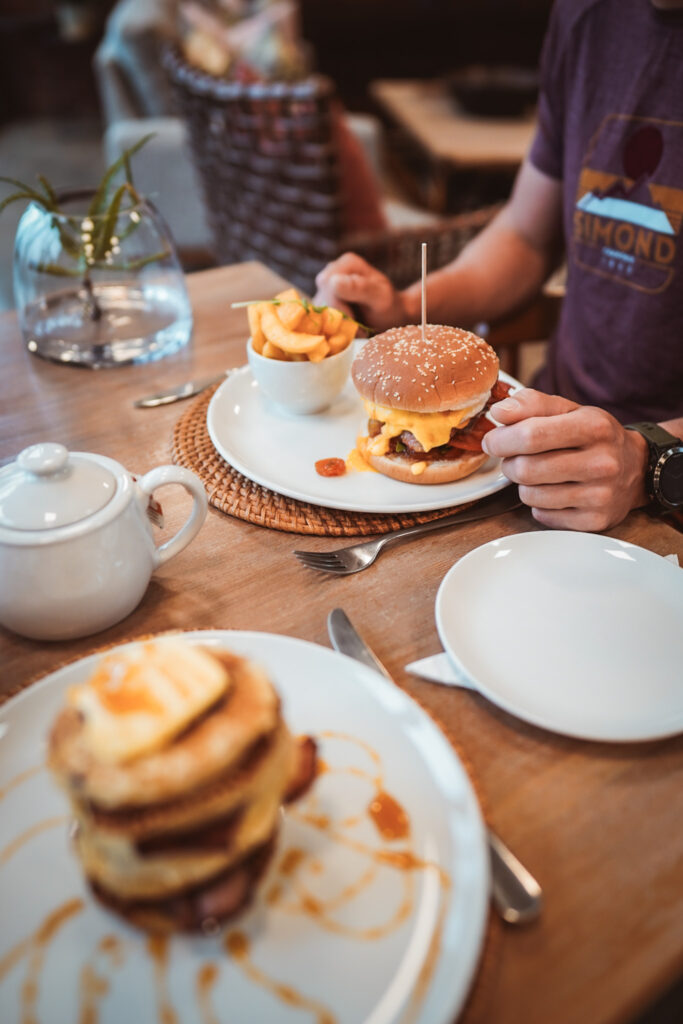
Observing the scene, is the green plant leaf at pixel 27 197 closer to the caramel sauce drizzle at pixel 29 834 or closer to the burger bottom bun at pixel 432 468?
the burger bottom bun at pixel 432 468

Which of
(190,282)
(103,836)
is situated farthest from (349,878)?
(190,282)

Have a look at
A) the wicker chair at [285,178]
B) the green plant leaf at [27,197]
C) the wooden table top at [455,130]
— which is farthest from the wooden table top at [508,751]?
the wooden table top at [455,130]

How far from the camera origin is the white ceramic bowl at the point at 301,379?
3.76ft

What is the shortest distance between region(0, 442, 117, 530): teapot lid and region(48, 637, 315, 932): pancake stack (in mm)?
259

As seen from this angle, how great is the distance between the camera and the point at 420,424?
1077 mm

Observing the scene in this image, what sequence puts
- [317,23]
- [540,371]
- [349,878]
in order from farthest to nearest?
[317,23], [540,371], [349,878]

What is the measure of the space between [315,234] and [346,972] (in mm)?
2519

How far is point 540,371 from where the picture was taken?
72.4 inches

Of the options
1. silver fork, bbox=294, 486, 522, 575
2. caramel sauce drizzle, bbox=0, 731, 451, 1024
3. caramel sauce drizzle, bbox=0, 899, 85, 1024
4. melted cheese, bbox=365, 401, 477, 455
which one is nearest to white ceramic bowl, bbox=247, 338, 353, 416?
melted cheese, bbox=365, 401, 477, 455

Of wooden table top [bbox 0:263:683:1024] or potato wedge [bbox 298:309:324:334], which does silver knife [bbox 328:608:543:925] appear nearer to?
wooden table top [bbox 0:263:683:1024]

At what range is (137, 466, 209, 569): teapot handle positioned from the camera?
31.8 inches

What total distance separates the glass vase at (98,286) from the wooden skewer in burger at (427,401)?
1.72 ft

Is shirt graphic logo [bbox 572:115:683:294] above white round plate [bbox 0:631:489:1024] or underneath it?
above

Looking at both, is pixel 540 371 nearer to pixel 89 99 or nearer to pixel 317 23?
pixel 317 23
